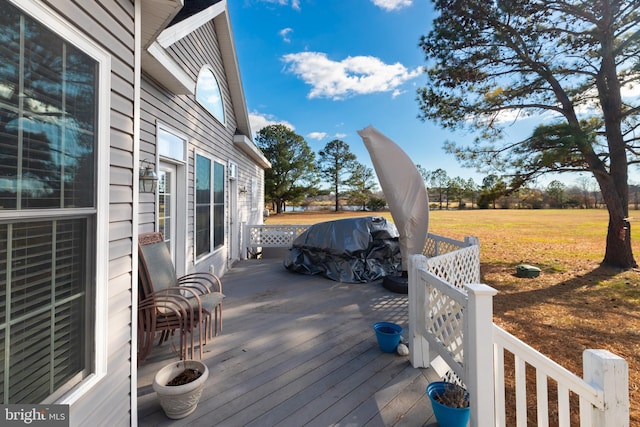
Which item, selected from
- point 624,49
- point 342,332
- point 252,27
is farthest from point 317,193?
point 342,332

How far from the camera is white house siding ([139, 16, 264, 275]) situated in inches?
127

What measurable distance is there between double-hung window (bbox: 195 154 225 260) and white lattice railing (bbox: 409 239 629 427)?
3457 mm

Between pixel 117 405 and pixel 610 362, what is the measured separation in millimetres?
2509

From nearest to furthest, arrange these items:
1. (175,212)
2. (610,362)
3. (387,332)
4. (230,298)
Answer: (610,362) < (387,332) < (175,212) < (230,298)

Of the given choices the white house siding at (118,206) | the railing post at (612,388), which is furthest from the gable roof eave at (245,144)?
the railing post at (612,388)

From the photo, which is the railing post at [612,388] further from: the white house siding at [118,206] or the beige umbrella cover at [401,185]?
the beige umbrella cover at [401,185]

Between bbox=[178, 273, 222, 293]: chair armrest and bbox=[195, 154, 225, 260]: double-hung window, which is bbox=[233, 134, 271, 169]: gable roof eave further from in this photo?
bbox=[178, 273, 222, 293]: chair armrest

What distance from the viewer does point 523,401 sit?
152cm

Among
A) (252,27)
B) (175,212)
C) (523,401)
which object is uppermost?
(252,27)

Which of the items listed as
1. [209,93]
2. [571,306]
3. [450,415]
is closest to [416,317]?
[450,415]

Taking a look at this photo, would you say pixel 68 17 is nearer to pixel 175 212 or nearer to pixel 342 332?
pixel 175 212

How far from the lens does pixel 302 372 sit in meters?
2.40

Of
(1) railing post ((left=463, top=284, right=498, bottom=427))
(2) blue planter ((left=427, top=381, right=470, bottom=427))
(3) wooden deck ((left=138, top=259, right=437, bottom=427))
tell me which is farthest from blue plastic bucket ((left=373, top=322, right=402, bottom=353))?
(1) railing post ((left=463, top=284, right=498, bottom=427))

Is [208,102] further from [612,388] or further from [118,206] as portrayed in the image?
[612,388]
